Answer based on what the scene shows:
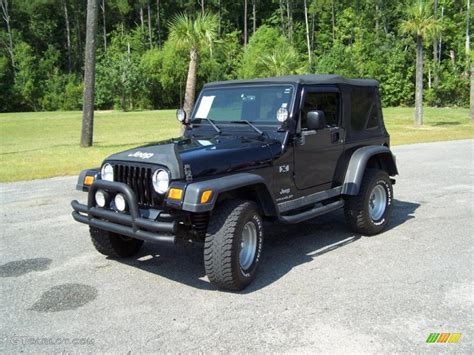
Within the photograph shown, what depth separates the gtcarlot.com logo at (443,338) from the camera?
3.52 m

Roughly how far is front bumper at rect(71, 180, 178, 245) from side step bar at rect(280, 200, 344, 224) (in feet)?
4.22

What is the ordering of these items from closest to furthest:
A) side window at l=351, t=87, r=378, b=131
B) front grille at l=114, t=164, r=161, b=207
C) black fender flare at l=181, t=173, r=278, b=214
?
black fender flare at l=181, t=173, r=278, b=214 < front grille at l=114, t=164, r=161, b=207 < side window at l=351, t=87, r=378, b=131

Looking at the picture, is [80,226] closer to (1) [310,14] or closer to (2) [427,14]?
(2) [427,14]

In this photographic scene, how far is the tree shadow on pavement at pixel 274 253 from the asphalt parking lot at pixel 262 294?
1cm

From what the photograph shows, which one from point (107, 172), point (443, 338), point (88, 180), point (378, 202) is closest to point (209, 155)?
point (107, 172)

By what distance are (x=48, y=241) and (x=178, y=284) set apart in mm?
2315

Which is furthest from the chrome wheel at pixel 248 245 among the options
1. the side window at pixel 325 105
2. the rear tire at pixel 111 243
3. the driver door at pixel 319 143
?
the rear tire at pixel 111 243

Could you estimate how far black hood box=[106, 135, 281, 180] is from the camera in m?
4.29

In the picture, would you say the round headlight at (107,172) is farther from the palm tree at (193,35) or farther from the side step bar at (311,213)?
the palm tree at (193,35)

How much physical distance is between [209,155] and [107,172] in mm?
1058

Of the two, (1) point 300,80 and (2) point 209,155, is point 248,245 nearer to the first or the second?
(2) point 209,155

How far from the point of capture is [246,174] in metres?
4.50

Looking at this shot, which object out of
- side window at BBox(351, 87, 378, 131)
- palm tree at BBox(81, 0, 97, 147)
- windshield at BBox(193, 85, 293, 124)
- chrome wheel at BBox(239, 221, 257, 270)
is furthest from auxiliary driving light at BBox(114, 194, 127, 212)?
palm tree at BBox(81, 0, 97, 147)

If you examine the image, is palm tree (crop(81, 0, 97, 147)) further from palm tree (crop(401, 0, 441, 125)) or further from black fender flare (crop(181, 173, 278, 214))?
palm tree (crop(401, 0, 441, 125))
